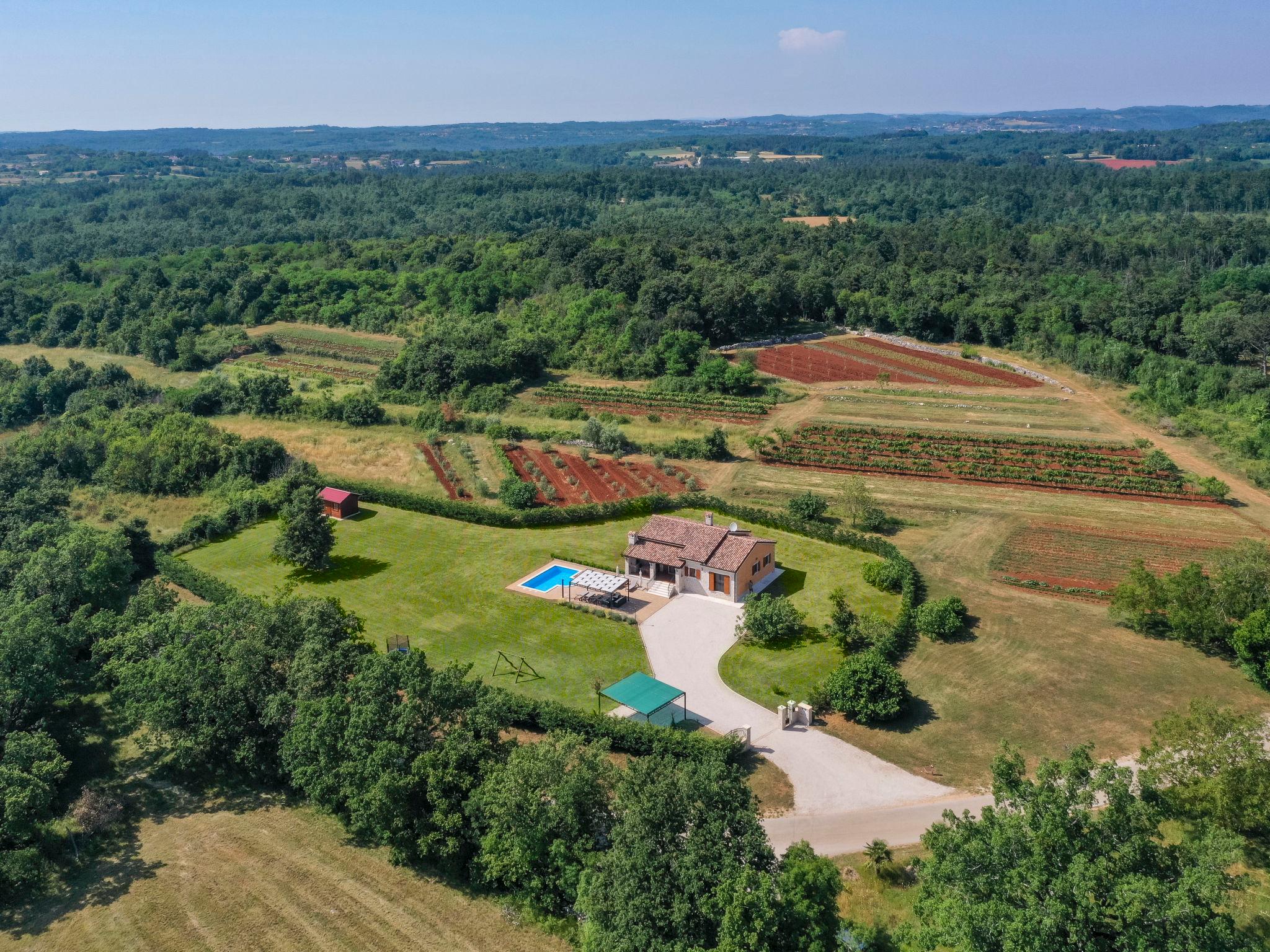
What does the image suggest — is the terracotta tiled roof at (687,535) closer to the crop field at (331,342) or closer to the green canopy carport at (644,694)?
the green canopy carport at (644,694)

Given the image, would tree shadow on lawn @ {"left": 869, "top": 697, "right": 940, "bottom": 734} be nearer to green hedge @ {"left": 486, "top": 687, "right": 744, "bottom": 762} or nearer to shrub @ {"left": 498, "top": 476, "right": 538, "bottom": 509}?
green hedge @ {"left": 486, "top": 687, "right": 744, "bottom": 762}

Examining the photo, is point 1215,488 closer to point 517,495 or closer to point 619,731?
point 619,731

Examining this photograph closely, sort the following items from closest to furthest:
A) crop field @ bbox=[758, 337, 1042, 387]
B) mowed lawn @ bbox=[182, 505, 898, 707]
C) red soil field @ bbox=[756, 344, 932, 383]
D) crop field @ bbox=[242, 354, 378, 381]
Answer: mowed lawn @ bbox=[182, 505, 898, 707]
crop field @ bbox=[758, 337, 1042, 387]
red soil field @ bbox=[756, 344, 932, 383]
crop field @ bbox=[242, 354, 378, 381]

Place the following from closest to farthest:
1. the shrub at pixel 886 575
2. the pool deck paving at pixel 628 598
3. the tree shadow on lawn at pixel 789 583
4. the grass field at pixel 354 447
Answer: the pool deck paving at pixel 628 598 → the shrub at pixel 886 575 → the tree shadow on lawn at pixel 789 583 → the grass field at pixel 354 447

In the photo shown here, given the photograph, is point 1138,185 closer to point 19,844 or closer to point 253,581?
point 253,581

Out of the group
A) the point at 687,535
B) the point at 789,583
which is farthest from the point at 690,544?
the point at 789,583

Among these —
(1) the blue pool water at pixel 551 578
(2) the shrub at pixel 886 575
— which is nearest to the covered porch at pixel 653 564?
(1) the blue pool water at pixel 551 578

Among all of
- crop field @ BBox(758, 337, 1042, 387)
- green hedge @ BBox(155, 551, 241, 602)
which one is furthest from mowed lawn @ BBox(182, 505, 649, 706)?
crop field @ BBox(758, 337, 1042, 387)
